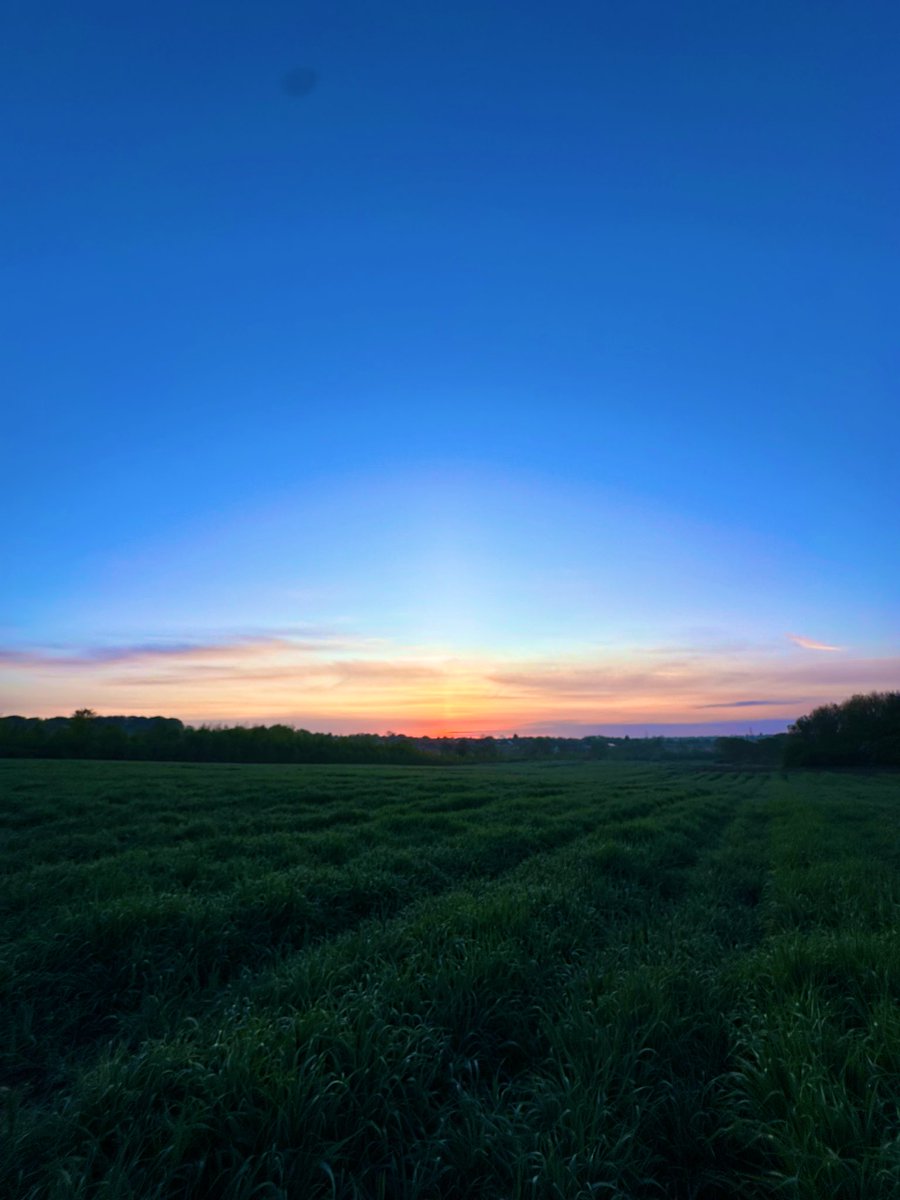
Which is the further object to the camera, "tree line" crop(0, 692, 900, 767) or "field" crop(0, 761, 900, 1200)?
"tree line" crop(0, 692, 900, 767)

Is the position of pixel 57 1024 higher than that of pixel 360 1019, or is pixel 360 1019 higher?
pixel 360 1019

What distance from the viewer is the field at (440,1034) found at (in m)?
3.14

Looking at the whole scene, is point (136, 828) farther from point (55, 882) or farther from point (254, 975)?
point (254, 975)

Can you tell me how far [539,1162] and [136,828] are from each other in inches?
509

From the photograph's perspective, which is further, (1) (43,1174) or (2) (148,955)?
(2) (148,955)

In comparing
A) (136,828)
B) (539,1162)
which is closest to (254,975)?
(539,1162)

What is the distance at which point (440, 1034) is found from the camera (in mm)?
4469

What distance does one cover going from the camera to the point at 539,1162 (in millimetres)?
3133

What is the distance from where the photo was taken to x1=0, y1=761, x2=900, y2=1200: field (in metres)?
3.14

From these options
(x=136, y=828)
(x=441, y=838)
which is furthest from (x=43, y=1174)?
(x=136, y=828)

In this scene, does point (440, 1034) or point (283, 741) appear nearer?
point (440, 1034)

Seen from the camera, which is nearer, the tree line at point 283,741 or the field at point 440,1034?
the field at point 440,1034

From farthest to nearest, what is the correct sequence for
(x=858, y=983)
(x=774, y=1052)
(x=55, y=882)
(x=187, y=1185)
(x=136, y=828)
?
(x=136, y=828), (x=55, y=882), (x=858, y=983), (x=774, y=1052), (x=187, y=1185)

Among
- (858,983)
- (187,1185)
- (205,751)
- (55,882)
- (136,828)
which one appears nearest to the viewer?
(187,1185)
